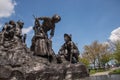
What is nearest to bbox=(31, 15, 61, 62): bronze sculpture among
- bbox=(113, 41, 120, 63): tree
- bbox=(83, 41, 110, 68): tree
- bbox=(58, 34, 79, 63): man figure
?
bbox=(58, 34, 79, 63): man figure

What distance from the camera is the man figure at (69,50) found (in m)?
18.6

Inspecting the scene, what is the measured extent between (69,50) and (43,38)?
9.33 feet

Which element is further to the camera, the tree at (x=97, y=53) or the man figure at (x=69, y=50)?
the tree at (x=97, y=53)

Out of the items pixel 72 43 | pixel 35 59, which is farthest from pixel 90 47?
pixel 35 59

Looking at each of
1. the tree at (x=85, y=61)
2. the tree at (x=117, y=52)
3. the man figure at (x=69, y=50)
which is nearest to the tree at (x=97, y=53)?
the tree at (x=85, y=61)

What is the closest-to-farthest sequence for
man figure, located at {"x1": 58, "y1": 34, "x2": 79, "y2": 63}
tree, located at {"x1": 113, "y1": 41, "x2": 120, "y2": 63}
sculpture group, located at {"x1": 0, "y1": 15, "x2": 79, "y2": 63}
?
sculpture group, located at {"x1": 0, "y1": 15, "x2": 79, "y2": 63}, man figure, located at {"x1": 58, "y1": 34, "x2": 79, "y2": 63}, tree, located at {"x1": 113, "y1": 41, "x2": 120, "y2": 63}

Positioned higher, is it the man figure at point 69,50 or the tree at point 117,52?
the tree at point 117,52

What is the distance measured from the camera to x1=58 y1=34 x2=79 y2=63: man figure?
18556mm

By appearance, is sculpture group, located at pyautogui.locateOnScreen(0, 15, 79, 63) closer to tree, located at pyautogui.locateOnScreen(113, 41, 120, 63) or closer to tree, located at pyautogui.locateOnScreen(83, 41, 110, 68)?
tree, located at pyautogui.locateOnScreen(113, 41, 120, 63)

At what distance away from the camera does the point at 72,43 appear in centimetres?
1859

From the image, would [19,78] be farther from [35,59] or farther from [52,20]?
[52,20]

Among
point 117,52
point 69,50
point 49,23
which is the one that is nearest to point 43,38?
point 49,23

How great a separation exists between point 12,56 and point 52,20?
4.42 metres

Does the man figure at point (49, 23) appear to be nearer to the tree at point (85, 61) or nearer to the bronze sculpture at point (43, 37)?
the bronze sculpture at point (43, 37)
